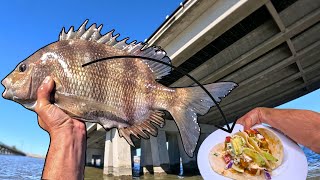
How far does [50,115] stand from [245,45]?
13.9 m

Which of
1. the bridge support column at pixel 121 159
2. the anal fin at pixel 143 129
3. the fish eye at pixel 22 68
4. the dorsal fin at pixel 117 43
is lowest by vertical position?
the anal fin at pixel 143 129

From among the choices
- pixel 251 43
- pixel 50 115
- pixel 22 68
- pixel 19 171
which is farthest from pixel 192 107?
pixel 19 171

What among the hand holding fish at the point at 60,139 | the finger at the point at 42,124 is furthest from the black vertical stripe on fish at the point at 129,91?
the finger at the point at 42,124

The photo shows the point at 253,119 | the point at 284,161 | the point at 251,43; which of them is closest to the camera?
the point at 284,161

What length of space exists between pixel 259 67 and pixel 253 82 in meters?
1.79

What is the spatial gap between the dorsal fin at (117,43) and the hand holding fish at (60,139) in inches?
9.8

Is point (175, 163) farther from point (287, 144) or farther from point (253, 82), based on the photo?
point (287, 144)

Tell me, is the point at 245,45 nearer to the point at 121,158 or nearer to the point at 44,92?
the point at 121,158

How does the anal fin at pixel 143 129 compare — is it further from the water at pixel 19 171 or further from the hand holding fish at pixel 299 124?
the water at pixel 19 171

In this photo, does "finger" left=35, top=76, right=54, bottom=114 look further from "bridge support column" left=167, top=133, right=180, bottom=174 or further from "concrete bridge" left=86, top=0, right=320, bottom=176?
"bridge support column" left=167, top=133, right=180, bottom=174

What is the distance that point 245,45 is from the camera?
46.2 ft

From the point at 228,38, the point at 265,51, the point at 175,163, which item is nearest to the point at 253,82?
the point at 265,51

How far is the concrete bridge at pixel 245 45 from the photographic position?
11461 millimetres

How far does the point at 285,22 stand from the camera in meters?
12.4
